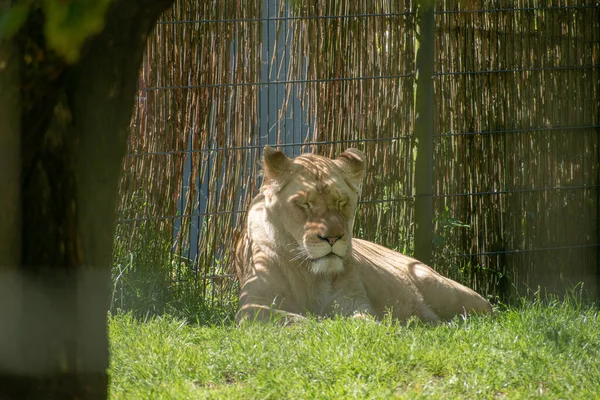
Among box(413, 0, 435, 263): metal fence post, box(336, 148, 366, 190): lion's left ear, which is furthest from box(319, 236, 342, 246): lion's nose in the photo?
box(413, 0, 435, 263): metal fence post

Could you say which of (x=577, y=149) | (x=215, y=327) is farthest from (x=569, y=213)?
(x=215, y=327)

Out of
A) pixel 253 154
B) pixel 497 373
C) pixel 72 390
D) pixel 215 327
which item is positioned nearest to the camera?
pixel 72 390

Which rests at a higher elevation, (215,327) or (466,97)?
(466,97)

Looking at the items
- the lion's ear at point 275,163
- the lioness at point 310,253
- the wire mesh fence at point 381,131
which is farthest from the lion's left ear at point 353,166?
the wire mesh fence at point 381,131

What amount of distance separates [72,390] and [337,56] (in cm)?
491

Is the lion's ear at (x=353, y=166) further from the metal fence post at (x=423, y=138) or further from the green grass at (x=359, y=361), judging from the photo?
the metal fence post at (x=423, y=138)

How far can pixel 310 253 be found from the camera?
5.79 metres

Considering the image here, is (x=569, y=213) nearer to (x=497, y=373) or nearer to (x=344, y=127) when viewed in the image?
(x=344, y=127)

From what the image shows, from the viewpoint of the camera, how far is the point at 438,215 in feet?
24.8

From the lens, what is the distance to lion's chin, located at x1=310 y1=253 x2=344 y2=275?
5.79 m

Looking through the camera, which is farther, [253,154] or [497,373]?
[253,154]

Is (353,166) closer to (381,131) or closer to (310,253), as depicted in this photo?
(310,253)

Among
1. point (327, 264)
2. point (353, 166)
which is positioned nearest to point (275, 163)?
point (353, 166)

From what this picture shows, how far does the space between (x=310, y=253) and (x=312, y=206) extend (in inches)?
11.5
